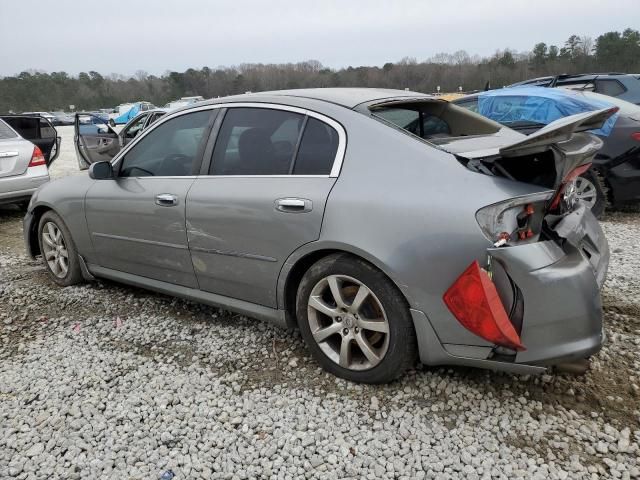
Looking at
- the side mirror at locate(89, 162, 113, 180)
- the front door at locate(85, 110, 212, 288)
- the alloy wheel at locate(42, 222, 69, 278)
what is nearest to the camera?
the front door at locate(85, 110, 212, 288)

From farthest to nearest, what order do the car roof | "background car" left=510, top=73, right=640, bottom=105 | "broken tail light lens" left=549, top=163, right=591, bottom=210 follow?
"background car" left=510, top=73, right=640, bottom=105, the car roof, "broken tail light lens" left=549, top=163, right=591, bottom=210

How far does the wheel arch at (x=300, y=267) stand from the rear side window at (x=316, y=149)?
42 cm

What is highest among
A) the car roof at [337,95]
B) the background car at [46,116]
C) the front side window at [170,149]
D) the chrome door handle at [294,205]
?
the car roof at [337,95]

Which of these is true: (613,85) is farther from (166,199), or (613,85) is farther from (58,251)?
(58,251)

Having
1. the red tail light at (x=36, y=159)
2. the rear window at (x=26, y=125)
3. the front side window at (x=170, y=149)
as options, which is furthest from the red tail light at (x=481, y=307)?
the rear window at (x=26, y=125)

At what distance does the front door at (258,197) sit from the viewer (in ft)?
8.80

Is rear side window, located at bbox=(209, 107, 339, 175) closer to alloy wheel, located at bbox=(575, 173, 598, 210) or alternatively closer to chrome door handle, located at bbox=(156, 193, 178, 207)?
chrome door handle, located at bbox=(156, 193, 178, 207)

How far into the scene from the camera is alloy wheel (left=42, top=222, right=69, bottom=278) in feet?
14.1

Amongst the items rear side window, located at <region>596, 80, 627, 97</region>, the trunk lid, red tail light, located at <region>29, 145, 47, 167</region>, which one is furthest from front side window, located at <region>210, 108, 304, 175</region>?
rear side window, located at <region>596, 80, 627, 97</region>

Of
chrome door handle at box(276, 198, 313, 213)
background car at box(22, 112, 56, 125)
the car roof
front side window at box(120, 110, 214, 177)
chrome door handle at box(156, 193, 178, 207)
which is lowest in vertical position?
background car at box(22, 112, 56, 125)

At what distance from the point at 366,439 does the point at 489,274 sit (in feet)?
3.12

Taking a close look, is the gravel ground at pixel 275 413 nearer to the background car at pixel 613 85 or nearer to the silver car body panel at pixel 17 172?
the silver car body panel at pixel 17 172

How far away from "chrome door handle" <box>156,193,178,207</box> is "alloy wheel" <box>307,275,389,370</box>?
1194 millimetres

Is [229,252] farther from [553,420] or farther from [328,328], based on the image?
[553,420]
